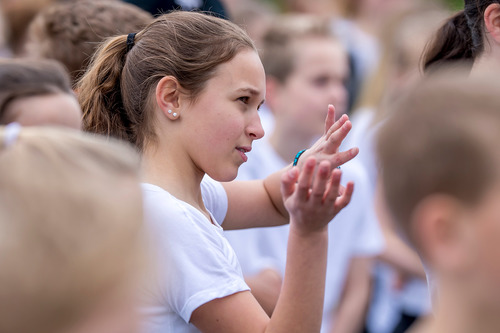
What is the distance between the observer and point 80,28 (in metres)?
3.14

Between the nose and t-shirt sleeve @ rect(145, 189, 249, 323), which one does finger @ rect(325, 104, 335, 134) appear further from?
t-shirt sleeve @ rect(145, 189, 249, 323)

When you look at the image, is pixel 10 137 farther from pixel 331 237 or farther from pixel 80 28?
pixel 331 237

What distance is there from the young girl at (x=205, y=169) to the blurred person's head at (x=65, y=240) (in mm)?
522

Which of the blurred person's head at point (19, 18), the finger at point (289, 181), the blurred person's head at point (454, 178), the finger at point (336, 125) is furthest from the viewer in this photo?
the blurred person's head at point (19, 18)

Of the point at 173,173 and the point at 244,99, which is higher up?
the point at 244,99

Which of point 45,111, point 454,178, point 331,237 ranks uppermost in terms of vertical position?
point 454,178

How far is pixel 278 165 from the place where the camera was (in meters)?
4.15

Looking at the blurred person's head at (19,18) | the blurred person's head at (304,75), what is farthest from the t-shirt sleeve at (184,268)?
the blurred person's head at (19,18)

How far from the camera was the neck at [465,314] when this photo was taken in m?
1.33

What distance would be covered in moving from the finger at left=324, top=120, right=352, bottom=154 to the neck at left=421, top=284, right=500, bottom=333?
77cm

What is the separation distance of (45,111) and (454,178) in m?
1.47

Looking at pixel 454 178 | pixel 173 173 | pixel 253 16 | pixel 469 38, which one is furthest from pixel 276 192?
pixel 253 16

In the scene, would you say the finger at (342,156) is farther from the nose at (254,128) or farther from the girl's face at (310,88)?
the girl's face at (310,88)

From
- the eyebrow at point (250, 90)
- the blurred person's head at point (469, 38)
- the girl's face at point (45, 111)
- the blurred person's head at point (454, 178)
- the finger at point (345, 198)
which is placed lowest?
the girl's face at point (45, 111)
